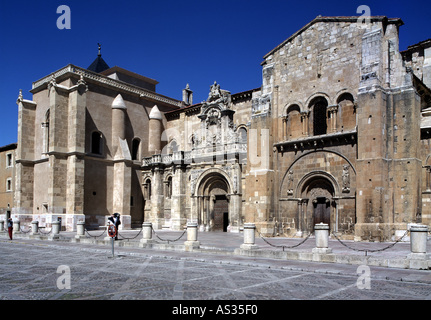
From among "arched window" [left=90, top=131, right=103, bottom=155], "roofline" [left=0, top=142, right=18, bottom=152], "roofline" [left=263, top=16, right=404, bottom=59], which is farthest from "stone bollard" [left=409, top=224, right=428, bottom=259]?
"roofline" [left=0, top=142, right=18, bottom=152]

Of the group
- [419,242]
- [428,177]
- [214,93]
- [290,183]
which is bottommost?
[419,242]

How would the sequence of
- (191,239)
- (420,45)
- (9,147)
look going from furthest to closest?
(9,147) → (420,45) → (191,239)

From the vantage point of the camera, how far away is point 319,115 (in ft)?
73.8

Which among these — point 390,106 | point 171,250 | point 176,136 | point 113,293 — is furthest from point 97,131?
point 113,293

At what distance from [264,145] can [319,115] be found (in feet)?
11.5

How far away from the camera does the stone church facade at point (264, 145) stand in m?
19.1

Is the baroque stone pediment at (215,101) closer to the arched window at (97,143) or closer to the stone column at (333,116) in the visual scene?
the arched window at (97,143)

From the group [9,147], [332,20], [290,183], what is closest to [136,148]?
[9,147]

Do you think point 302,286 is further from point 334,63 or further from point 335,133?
Result: point 334,63

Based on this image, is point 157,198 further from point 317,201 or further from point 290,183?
point 317,201

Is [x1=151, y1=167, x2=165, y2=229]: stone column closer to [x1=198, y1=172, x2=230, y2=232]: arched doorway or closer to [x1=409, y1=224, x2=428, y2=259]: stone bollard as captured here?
[x1=198, y1=172, x2=230, y2=232]: arched doorway

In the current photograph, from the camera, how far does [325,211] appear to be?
21.9 meters

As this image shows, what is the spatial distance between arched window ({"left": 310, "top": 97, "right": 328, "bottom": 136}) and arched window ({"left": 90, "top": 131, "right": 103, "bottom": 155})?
1725 cm
